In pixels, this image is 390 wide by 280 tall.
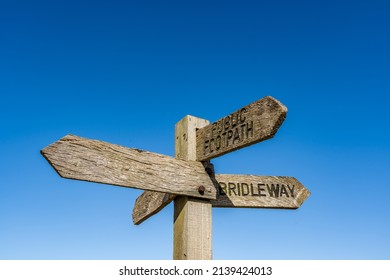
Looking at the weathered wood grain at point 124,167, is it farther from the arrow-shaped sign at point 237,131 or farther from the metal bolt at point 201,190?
the arrow-shaped sign at point 237,131

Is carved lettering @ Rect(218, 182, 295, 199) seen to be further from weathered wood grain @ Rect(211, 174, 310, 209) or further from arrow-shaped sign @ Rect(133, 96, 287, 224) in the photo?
arrow-shaped sign @ Rect(133, 96, 287, 224)

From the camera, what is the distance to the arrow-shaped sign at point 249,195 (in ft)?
10.7

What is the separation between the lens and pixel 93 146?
2619 mm

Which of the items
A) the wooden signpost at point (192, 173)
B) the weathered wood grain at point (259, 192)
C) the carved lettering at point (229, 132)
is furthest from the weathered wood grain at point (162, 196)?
the weathered wood grain at point (259, 192)

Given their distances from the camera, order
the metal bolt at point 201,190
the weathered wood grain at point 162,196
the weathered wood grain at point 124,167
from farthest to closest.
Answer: the weathered wood grain at point 162,196
the metal bolt at point 201,190
the weathered wood grain at point 124,167

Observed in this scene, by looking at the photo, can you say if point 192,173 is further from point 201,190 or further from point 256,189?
point 256,189

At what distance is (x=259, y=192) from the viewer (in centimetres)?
339

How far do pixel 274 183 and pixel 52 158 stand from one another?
1706 mm

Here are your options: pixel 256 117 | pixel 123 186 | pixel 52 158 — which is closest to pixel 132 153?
pixel 123 186

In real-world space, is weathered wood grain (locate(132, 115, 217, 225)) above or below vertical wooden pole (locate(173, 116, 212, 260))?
above

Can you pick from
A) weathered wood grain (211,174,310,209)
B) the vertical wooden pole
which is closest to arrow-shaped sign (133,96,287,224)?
the vertical wooden pole

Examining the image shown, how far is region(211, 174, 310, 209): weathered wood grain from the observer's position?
328 cm

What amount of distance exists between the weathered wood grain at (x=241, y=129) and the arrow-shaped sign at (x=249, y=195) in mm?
281

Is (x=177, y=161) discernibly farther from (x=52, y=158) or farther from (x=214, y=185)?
(x=52, y=158)
